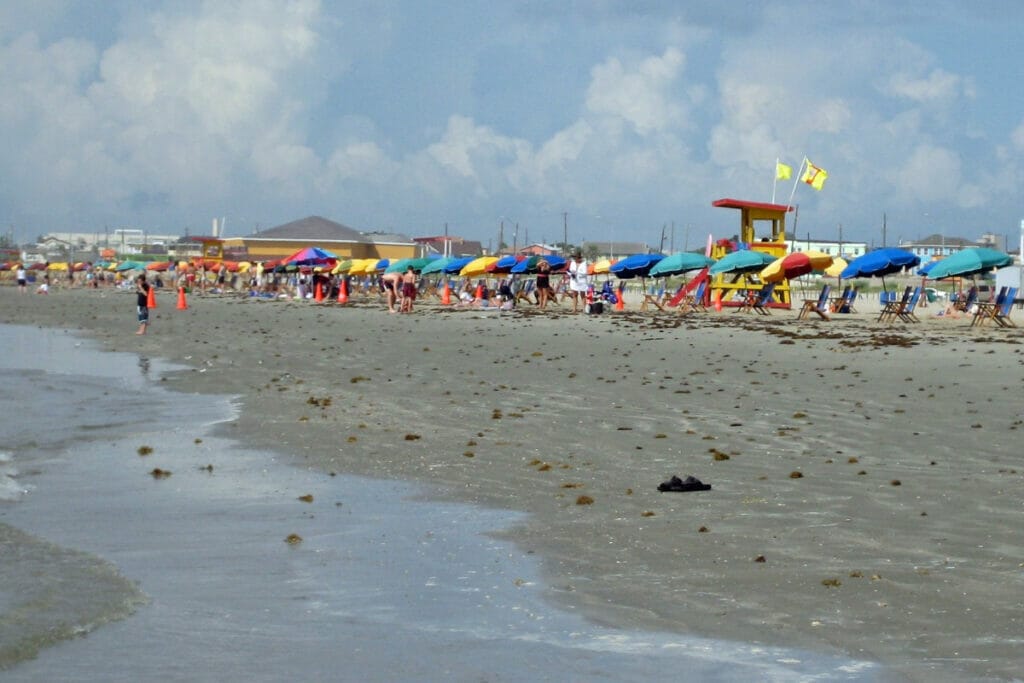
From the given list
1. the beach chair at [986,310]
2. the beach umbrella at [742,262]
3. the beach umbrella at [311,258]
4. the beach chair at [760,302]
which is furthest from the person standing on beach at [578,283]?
the beach umbrella at [311,258]

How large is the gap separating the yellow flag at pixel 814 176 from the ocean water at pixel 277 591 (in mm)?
40286

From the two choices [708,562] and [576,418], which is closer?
[708,562]

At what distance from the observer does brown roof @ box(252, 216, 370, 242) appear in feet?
413

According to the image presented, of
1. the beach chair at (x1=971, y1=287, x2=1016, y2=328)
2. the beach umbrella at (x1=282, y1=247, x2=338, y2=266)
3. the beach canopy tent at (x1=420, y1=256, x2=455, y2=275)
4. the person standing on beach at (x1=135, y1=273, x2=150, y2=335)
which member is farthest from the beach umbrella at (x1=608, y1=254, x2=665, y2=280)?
the beach umbrella at (x1=282, y1=247, x2=338, y2=266)

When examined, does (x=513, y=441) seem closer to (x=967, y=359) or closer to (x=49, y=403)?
(x=49, y=403)

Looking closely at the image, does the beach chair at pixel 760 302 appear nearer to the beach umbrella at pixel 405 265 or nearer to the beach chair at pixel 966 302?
the beach chair at pixel 966 302

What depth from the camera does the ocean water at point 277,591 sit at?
4652 mm

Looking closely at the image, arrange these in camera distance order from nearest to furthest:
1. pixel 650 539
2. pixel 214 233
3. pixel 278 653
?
pixel 278 653, pixel 650 539, pixel 214 233

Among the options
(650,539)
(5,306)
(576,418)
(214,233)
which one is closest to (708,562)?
(650,539)

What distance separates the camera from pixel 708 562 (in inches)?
245

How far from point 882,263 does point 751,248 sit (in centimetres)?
861

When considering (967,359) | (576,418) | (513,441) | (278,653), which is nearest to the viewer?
(278,653)

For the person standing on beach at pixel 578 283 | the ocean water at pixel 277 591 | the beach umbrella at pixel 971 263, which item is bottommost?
the ocean water at pixel 277 591

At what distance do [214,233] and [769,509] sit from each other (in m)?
141
